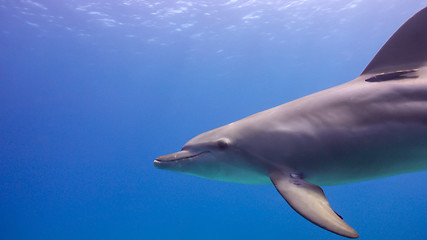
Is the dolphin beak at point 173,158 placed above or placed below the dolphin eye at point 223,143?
below

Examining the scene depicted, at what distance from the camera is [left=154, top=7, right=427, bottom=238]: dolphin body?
99.6 inches

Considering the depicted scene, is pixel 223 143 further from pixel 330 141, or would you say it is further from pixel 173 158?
pixel 330 141

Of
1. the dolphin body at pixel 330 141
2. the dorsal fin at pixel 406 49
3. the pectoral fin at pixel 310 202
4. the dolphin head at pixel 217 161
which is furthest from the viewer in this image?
the dorsal fin at pixel 406 49

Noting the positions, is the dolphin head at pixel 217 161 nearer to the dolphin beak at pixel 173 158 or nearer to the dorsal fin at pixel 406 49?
the dolphin beak at pixel 173 158

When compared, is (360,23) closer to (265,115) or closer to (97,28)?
(97,28)

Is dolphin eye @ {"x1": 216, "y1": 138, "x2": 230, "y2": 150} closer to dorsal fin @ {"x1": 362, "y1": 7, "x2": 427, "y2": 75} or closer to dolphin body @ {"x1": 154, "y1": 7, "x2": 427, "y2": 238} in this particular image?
dolphin body @ {"x1": 154, "y1": 7, "x2": 427, "y2": 238}

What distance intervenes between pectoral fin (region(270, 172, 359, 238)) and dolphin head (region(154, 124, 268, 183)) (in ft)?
1.04

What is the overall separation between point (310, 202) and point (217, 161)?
967 mm

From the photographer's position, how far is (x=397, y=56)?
318 centimetres

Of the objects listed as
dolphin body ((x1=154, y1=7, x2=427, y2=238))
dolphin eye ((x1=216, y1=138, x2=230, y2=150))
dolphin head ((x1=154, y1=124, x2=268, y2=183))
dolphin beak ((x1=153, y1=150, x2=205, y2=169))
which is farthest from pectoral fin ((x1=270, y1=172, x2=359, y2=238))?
dolphin beak ((x1=153, y1=150, x2=205, y2=169))

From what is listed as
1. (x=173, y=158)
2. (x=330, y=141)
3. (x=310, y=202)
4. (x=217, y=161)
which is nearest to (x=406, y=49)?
(x=330, y=141)

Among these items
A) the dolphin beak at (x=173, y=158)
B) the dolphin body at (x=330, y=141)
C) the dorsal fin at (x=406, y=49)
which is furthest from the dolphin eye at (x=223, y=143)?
the dorsal fin at (x=406, y=49)

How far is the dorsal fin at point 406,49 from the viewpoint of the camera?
3102 mm

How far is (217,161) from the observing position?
2.93m
